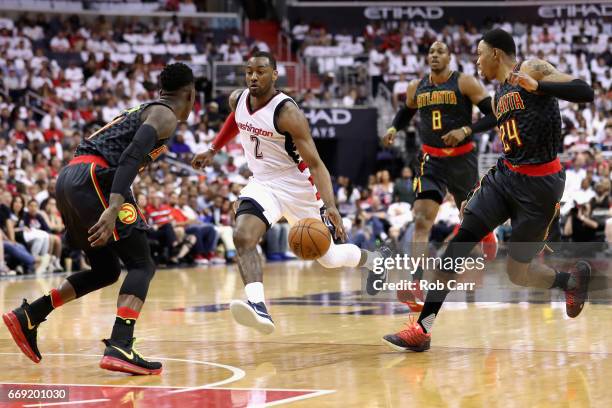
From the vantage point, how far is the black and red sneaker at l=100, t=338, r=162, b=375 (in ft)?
22.1

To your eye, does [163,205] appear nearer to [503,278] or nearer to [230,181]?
[230,181]

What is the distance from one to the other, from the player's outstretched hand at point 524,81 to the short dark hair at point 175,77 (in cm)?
227

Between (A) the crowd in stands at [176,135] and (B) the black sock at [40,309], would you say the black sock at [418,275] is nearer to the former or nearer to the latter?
(B) the black sock at [40,309]

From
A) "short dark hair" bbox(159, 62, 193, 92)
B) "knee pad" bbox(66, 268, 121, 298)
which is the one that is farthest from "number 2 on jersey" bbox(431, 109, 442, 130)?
"knee pad" bbox(66, 268, 121, 298)

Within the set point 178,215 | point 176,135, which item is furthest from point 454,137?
point 176,135

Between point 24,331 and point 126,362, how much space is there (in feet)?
3.09

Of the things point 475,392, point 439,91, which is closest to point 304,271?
point 439,91

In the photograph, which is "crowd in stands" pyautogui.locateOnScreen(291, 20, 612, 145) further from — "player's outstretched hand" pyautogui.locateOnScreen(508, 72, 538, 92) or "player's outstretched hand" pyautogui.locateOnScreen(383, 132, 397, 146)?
"player's outstretched hand" pyautogui.locateOnScreen(508, 72, 538, 92)

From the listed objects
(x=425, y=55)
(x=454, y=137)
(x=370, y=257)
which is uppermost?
(x=425, y=55)

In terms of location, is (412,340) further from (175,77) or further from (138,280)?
(175,77)

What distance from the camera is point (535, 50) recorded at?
33562 millimetres

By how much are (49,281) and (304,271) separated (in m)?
4.39

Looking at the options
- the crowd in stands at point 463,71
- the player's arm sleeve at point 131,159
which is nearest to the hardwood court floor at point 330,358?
the player's arm sleeve at point 131,159

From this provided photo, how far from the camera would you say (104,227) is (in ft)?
21.4
